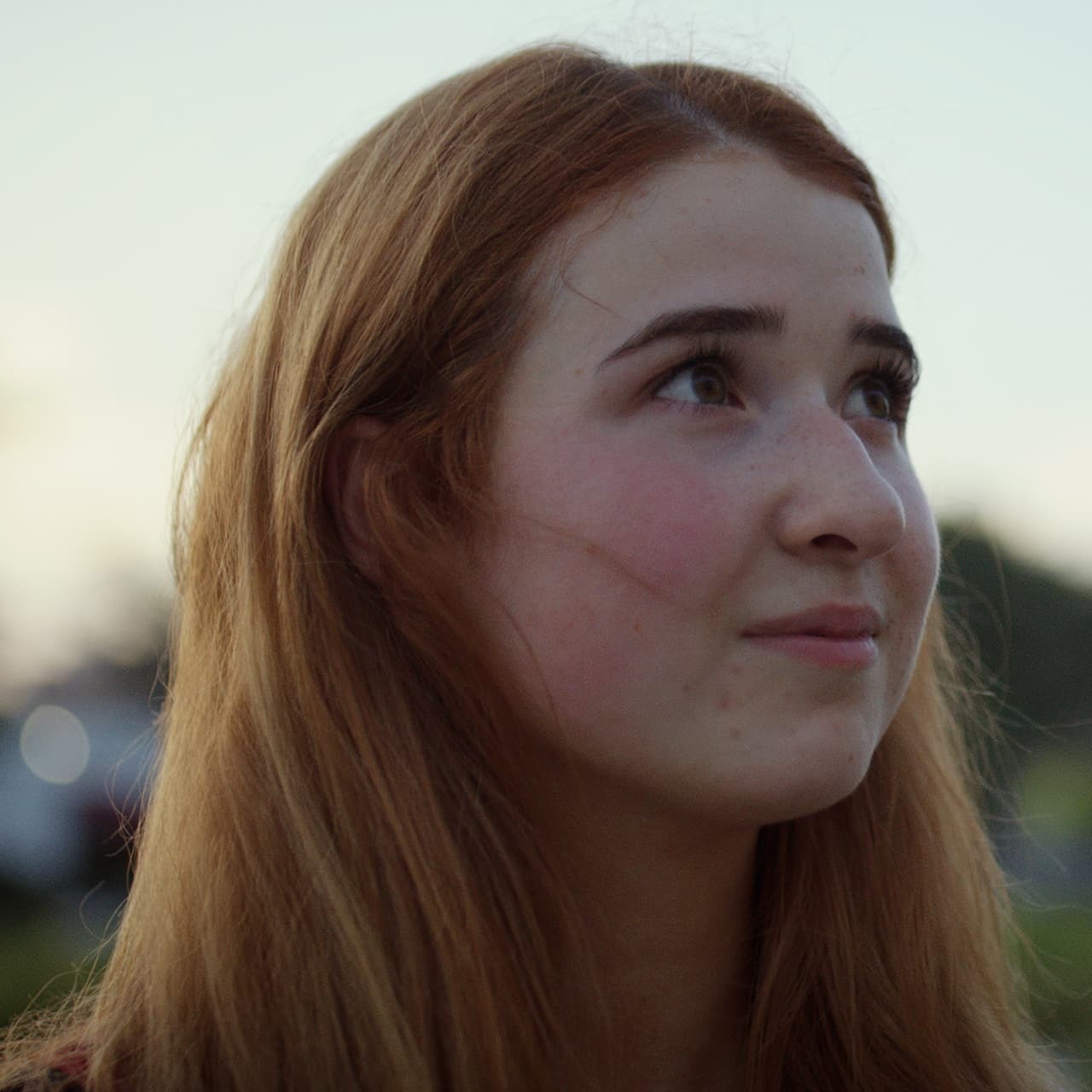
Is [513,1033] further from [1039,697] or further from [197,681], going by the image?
[1039,697]

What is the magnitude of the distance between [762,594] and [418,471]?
0.65 meters

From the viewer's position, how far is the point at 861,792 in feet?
8.80

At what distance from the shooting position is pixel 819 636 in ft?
6.56

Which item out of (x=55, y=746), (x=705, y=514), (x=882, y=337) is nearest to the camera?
(x=705, y=514)

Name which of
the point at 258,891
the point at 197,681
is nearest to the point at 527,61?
the point at 197,681

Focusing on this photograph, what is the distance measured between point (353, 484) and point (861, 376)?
0.95m

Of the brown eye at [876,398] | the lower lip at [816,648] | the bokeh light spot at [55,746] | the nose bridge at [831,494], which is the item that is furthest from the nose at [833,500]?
the bokeh light spot at [55,746]

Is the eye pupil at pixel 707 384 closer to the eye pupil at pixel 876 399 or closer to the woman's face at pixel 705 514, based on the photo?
the woman's face at pixel 705 514

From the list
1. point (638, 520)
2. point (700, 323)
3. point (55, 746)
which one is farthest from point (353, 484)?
point (55, 746)

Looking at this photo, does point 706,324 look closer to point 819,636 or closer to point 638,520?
point 638,520

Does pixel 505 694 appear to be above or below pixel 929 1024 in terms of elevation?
above

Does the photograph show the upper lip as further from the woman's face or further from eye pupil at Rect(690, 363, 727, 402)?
eye pupil at Rect(690, 363, 727, 402)

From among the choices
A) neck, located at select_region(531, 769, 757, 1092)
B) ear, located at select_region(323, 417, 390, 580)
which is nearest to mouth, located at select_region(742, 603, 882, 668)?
neck, located at select_region(531, 769, 757, 1092)

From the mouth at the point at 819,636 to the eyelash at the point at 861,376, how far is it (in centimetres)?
37
